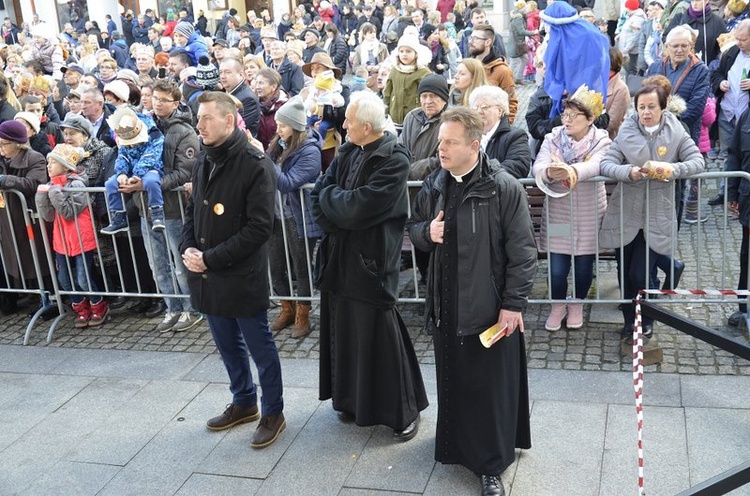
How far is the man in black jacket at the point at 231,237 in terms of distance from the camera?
4.67 metres

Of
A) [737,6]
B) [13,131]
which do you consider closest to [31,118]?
[13,131]

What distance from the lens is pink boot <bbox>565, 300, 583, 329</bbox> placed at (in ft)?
20.7

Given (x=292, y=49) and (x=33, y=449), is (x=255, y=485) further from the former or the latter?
(x=292, y=49)

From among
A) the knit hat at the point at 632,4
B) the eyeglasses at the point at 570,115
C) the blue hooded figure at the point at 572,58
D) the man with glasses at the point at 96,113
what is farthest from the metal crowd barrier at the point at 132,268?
the knit hat at the point at 632,4

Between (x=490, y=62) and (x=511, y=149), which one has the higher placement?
(x=490, y=62)

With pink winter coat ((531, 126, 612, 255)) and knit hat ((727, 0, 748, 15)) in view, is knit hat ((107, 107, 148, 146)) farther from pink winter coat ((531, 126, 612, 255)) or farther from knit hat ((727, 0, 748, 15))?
knit hat ((727, 0, 748, 15))

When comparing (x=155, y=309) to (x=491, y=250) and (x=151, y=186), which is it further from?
(x=491, y=250)

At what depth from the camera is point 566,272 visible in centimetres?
624

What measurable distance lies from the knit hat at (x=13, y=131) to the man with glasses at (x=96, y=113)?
687 millimetres

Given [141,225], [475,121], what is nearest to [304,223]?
[141,225]

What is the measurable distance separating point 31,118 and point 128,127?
1759 mm

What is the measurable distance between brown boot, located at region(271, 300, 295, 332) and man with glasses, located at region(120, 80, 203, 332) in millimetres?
748

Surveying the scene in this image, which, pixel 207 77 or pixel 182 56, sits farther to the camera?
pixel 182 56

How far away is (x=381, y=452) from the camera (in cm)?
480
